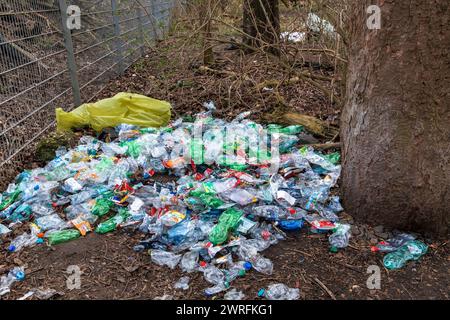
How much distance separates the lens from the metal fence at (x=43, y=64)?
3.58 m

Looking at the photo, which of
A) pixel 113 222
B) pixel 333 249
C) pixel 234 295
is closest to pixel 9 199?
pixel 113 222

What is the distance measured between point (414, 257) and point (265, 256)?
0.85 metres

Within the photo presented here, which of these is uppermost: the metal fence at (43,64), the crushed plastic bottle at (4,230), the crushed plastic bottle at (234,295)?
the metal fence at (43,64)

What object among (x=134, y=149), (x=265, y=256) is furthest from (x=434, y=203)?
(x=134, y=149)

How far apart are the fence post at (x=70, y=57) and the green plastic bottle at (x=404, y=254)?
383 cm

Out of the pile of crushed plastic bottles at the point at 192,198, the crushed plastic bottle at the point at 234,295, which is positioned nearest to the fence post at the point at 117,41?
the pile of crushed plastic bottles at the point at 192,198

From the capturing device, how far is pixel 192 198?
287 centimetres

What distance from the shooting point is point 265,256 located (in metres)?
2.44

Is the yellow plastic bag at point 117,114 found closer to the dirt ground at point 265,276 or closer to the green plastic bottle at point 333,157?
the green plastic bottle at point 333,157

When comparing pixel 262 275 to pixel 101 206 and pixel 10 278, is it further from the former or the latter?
pixel 10 278

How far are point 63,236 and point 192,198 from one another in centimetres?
87

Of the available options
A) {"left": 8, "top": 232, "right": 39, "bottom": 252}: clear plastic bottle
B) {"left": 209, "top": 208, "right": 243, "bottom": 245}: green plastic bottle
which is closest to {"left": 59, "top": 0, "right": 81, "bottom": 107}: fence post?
{"left": 8, "top": 232, "right": 39, "bottom": 252}: clear plastic bottle

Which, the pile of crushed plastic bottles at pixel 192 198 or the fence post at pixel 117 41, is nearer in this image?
the pile of crushed plastic bottles at pixel 192 198

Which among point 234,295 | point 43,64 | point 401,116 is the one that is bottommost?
point 234,295
